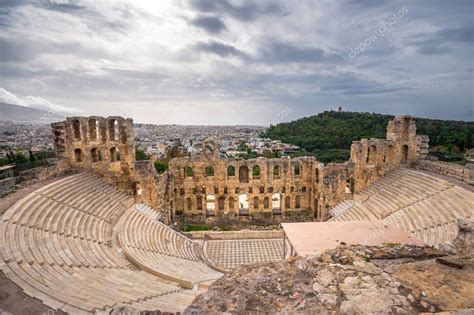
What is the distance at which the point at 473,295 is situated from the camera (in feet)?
18.5

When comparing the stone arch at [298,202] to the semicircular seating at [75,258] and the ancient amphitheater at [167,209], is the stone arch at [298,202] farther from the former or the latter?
the semicircular seating at [75,258]

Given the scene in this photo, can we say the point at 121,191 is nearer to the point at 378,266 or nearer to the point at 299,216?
the point at 299,216

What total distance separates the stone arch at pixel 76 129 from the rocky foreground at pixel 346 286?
63.3 ft

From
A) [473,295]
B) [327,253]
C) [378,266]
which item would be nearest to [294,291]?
[327,253]

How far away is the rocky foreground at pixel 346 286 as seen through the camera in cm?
549

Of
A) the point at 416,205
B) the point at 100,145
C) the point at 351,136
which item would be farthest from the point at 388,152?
the point at 351,136

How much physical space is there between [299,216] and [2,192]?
22.0 m

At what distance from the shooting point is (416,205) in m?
17.5

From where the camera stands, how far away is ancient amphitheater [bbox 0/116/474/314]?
10047 millimetres

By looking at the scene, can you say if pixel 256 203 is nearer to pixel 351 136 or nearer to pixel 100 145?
pixel 100 145

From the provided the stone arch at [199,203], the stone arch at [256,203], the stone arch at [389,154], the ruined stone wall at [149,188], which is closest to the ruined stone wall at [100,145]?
the ruined stone wall at [149,188]

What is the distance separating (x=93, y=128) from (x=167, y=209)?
29.3 ft

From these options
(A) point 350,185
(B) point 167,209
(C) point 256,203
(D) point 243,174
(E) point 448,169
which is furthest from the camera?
(D) point 243,174

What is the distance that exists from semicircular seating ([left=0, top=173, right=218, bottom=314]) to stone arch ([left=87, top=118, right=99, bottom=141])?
14.9 feet
